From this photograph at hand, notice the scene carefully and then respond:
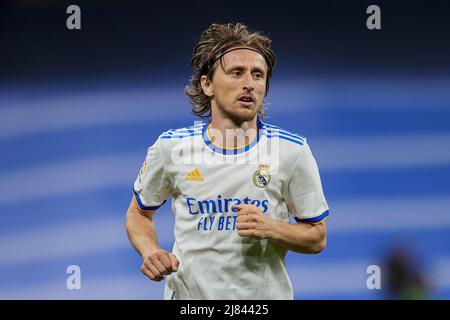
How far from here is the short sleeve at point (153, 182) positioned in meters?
2.56

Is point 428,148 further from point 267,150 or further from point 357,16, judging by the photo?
point 267,150

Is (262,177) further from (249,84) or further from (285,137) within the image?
(249,84)

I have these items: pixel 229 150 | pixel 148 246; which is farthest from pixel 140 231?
pixel 229 150

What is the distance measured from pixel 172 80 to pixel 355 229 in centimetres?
141

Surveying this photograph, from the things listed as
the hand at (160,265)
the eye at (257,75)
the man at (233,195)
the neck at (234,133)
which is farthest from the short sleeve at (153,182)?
the eye at (257,75)

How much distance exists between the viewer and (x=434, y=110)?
13.2ft

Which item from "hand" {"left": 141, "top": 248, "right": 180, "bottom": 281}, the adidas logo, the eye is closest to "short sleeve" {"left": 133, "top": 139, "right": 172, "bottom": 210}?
the adidas logo

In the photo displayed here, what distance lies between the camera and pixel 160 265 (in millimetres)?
2270

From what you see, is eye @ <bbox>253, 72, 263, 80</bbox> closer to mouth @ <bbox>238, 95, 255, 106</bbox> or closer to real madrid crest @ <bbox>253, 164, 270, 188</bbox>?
mouth @ <bbox>238, 95, 255, 106</bbox>

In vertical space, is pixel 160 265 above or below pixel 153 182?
below

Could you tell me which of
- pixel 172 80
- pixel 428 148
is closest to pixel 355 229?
pixel 428 148

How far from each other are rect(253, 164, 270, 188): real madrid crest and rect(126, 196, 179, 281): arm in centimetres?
40

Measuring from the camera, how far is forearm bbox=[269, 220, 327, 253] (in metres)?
2.30

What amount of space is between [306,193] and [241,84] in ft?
1.53
